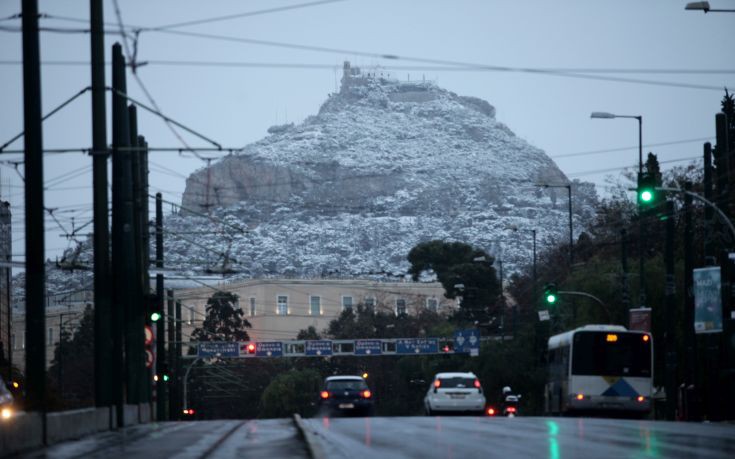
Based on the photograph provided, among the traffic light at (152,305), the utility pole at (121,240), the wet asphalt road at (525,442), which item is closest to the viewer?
the wet asphalt road at (525,442)

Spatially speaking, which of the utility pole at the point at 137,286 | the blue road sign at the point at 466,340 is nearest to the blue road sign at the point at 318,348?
the blue road sign at the point at 466,340

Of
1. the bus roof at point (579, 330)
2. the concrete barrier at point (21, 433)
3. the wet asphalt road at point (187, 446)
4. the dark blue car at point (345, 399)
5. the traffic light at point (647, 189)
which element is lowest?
the dark blue car at point (345, 399)

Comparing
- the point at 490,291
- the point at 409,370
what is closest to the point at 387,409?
the point at 409,370

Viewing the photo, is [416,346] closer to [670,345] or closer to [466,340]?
[466,340]

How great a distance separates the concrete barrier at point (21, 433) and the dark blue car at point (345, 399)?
26.9 metres

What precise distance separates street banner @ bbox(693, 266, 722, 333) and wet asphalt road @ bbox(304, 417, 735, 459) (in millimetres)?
12636

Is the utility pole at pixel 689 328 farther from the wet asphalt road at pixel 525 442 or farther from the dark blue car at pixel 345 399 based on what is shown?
the wet asphalt road at pixel 525 442

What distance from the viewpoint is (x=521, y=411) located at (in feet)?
273

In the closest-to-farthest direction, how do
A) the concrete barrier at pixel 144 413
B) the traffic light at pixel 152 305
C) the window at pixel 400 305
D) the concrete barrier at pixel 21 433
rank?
the concrete barrier at pixel 21 433 → the traffic light at pixel 152 305 → the concrete barrier at pixel 144 413 → the window at pixel 400 305

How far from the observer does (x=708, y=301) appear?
4272 cm

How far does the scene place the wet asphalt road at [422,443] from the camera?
20609 mm

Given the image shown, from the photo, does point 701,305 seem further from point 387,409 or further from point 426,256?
point 426,256

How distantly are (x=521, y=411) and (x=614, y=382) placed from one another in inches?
1389

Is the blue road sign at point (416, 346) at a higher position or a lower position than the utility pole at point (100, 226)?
lower
